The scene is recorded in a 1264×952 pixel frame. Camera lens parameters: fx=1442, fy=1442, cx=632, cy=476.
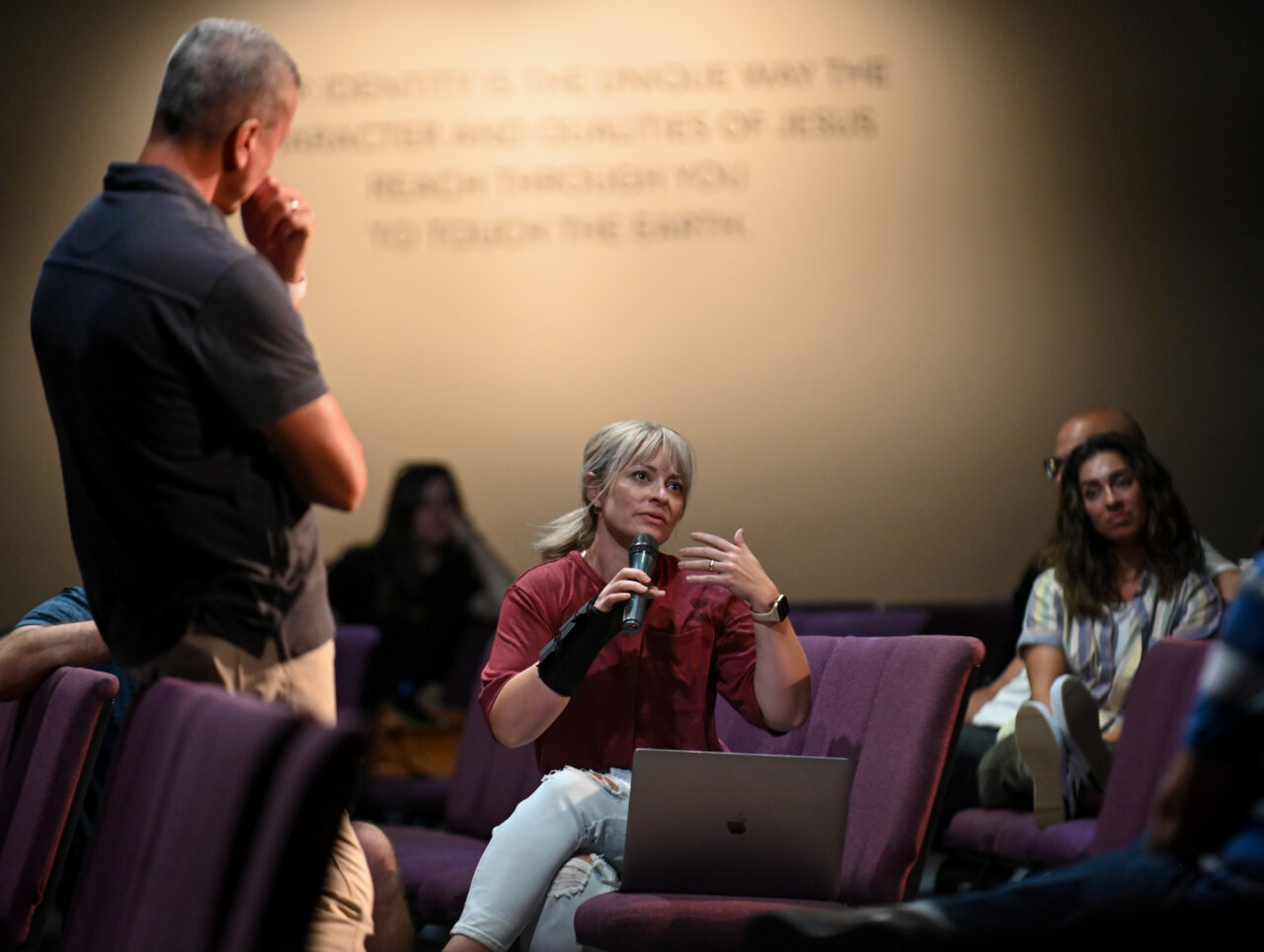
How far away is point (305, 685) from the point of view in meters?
1.70

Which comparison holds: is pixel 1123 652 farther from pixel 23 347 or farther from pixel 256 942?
pixel 23 347

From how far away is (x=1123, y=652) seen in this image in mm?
3508

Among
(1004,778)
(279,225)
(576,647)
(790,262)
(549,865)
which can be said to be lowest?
(549,865)

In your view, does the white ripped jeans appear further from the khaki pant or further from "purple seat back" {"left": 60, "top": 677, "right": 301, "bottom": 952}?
"purple seat back" {"left": 60, "top": 677, "right": 301, "bottom": 952}

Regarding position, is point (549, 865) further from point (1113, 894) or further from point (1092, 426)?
point (1092, 426)

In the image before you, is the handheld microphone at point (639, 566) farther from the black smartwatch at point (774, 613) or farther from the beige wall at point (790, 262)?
the beige wall at point (790, 262)

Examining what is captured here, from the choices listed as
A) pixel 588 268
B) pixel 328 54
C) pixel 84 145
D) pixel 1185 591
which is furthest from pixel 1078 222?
pixel 84 145

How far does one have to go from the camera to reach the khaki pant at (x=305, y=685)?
156 cm

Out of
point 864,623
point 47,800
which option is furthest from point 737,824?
point 864,623

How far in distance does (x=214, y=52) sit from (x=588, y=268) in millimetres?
3775

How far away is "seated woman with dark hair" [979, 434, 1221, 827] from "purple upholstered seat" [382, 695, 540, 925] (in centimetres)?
112

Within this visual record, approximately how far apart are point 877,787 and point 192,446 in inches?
49.3

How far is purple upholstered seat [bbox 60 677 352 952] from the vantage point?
970mm

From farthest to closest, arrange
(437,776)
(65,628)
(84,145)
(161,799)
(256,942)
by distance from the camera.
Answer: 1. (84,145)
2. (437,776)
3. (65,628)
4. (161,799)
5. (256,942)
